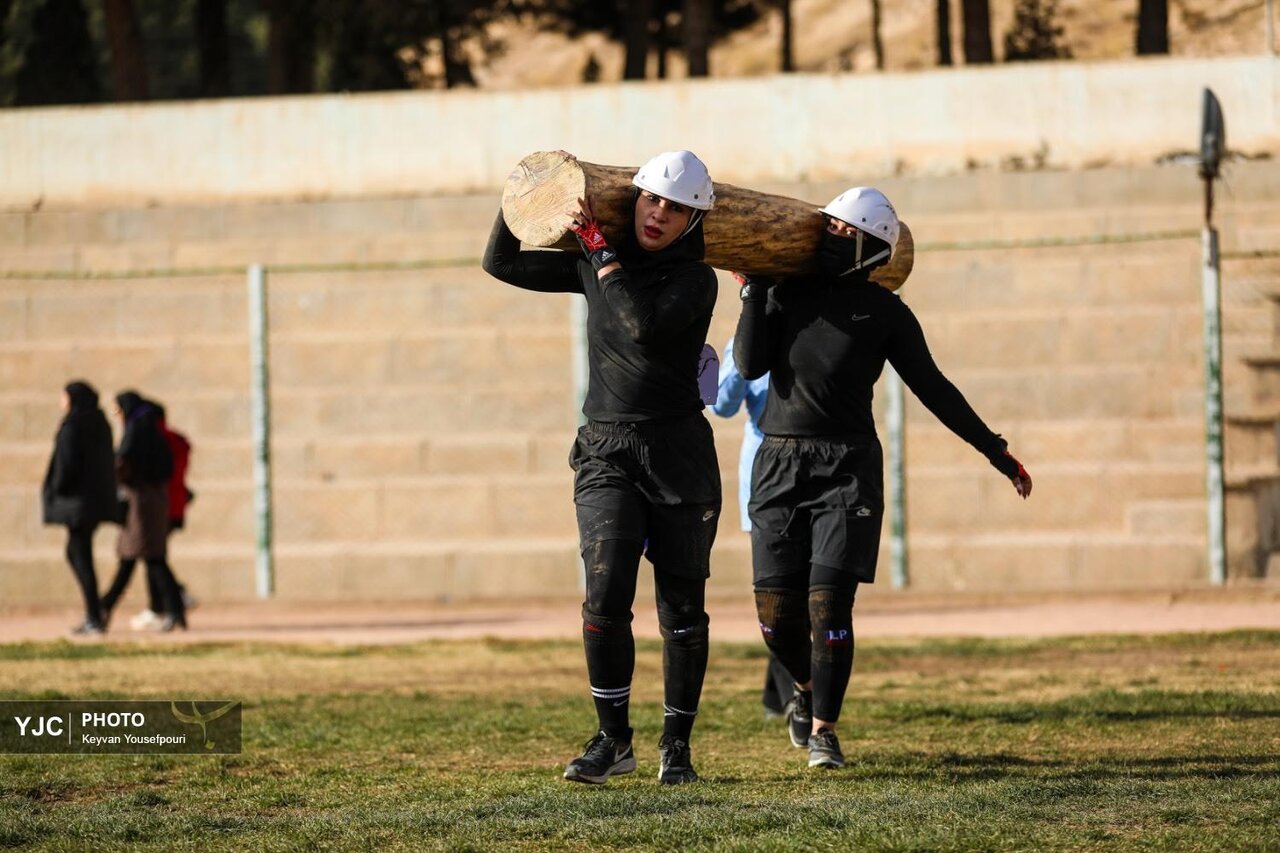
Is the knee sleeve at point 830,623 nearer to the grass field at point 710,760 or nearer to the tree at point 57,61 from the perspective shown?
the grass field at point 710,760

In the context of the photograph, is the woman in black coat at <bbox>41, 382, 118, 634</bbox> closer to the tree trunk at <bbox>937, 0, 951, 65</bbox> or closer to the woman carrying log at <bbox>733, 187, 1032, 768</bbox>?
the woman carrying log at <bbox>733, 187, 1032, 768</bbox>

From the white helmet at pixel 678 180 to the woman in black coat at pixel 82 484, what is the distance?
8669 millimetres

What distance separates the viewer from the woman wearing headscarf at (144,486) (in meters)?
15.0

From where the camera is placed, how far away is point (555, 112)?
19766mm

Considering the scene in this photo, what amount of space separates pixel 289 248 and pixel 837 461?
43.5ft

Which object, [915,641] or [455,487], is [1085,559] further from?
[455,487]

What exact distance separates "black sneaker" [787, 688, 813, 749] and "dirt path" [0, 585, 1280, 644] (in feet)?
18.6

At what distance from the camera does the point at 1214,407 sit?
16188mm

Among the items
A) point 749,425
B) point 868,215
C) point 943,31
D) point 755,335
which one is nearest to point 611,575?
point 755,335

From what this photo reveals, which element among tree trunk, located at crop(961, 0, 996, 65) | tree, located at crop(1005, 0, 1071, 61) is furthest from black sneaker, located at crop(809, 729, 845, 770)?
tree, located at crop(1005, 0, 1071, 61)

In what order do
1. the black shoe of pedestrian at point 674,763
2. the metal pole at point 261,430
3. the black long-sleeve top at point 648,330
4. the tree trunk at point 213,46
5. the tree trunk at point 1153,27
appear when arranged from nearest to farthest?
the black long-sleeve top at point 648,330, the black shoe of pedestrian at point 674,763, the metal pole at point 261,430, the tree trunk at point 1153,27, the tree trunk at point 213,46

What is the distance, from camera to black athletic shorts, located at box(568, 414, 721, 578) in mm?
7176

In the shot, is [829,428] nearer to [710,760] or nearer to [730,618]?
[710,760]

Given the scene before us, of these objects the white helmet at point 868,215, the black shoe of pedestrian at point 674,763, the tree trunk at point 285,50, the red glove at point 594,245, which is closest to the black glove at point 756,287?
the white helmet at point 868,215
